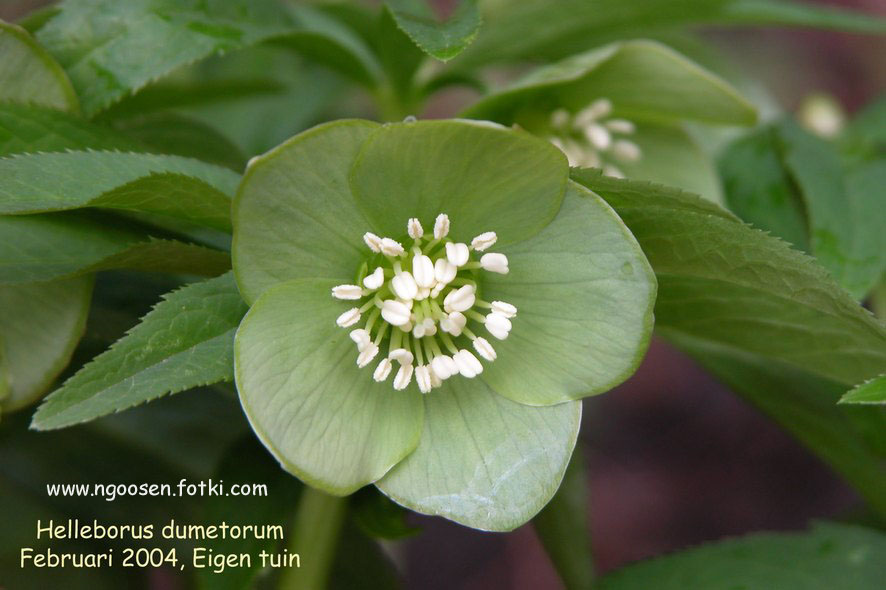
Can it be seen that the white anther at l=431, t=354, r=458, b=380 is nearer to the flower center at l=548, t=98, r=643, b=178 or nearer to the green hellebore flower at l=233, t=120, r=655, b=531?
the green hellebore flower at l=233, t=120, r=655, b=531

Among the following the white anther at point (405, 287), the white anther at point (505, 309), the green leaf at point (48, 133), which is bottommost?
the white anther at point (505, 309)

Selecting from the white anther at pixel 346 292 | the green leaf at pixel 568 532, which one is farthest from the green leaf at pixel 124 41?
the green leaf at pixel 568 532

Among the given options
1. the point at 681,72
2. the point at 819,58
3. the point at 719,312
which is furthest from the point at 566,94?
the point at 819,58

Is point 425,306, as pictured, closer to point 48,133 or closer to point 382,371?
point 382,371

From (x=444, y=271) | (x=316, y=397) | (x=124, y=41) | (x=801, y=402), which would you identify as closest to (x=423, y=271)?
(x=444, y=271)

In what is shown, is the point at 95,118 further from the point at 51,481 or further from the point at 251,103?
the point at 251,103

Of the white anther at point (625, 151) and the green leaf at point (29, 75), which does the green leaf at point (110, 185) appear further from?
the white anther at point (625, 151)
